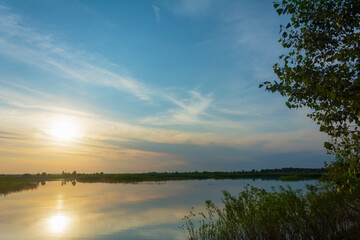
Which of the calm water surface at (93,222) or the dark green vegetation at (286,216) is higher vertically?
the dark green vegetation at (286,216)

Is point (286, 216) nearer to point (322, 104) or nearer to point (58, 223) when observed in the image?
point (322, 104)

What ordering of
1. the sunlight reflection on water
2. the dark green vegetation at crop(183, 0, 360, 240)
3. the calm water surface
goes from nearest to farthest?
the dark green vegetation at crop(183, 0, 360, 240), the calm water surface, the sunlight reflection on water

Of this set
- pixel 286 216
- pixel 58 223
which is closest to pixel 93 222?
pixel 58 223

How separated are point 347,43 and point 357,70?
838mm

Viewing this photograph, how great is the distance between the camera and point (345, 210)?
37.2 feet

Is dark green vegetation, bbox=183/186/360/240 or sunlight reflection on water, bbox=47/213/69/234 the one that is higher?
dark green vegetation, bbox=183/186/360/240

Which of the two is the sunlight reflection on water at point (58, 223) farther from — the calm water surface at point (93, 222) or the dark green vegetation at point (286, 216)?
the dark green vegetation at point (286, 216)

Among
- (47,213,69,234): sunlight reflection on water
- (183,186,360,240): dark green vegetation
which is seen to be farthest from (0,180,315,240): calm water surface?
(183,186,360,240): dark green vegetation

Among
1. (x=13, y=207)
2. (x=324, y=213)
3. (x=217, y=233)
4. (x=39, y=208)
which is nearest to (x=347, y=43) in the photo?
(x=324, y=213)

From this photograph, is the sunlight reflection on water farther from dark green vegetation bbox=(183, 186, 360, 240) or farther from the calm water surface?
dark green vegetation bbox=(183, 186, 360, 240)

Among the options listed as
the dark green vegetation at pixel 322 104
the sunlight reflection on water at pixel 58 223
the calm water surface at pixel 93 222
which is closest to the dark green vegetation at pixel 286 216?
the dark green vegetation at pixel 322 104

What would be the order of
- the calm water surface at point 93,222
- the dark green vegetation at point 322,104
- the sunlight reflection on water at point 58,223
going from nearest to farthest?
the dark green vegetation at point 322,104 < the calm water surface at point 93,222 < the sunlight reflection on water at point 58,223

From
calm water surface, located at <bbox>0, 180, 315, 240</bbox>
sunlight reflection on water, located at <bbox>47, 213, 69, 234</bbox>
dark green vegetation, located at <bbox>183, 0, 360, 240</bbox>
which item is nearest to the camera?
dark green vegetation, located at <bbox>183, 0, 360, 240</bbox>

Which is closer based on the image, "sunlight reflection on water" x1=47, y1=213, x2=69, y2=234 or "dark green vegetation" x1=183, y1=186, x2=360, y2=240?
"dark green vegetation" x1=183, y1=186, x2=360, y2=240
